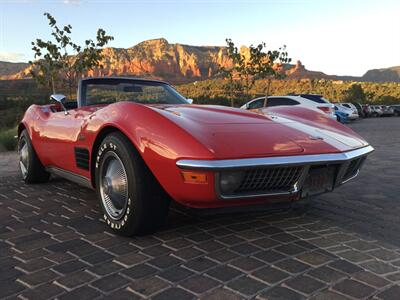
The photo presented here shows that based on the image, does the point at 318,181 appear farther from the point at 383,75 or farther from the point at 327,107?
the point at 383,75

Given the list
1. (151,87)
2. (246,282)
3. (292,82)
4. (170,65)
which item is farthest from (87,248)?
(170,65)

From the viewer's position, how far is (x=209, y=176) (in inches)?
94.7

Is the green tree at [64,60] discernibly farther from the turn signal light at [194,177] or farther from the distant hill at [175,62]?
the distant hill at [175,62]

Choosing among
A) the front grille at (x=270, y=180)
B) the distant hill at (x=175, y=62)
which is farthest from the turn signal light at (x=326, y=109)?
the distant hill at (x=175, y=62)

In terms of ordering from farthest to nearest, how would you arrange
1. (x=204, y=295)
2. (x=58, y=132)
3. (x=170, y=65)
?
(x=170, y=65) < (x=58, y=132) < (x=204, y=295)

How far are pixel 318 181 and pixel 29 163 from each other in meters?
3.41

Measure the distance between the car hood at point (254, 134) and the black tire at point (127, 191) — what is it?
1.25 ft

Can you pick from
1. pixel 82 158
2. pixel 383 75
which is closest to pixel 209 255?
pixel 82 158

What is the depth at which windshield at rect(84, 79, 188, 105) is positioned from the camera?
409cm

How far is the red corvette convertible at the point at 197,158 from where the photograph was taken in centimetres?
248

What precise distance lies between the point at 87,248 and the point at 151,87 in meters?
2.13

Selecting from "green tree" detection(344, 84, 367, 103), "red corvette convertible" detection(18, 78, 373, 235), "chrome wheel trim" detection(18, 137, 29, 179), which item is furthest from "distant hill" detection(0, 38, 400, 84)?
"red corvette convertible" detection(18, 78, 373, 235)

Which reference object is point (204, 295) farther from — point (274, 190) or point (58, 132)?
point (58, 132)

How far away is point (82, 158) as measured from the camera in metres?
3.47
